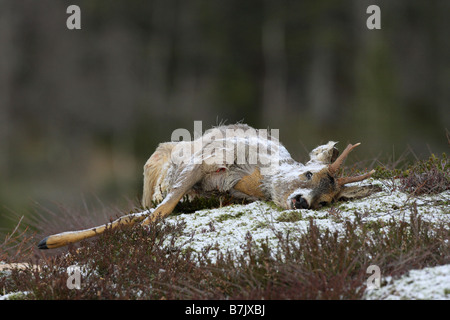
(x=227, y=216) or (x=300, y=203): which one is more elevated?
(x=300, y=203)

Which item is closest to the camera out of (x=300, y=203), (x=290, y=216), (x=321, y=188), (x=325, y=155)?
(x=290, y=216)

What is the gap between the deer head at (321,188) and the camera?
5.36m

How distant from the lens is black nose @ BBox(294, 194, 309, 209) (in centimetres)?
530

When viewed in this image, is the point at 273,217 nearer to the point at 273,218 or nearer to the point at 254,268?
the point at 273,218

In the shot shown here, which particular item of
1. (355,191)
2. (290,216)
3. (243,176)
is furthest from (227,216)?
(355,191)

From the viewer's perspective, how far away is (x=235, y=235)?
475 centimetres

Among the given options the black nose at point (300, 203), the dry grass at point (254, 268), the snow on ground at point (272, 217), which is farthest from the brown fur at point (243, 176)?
the dry grass at point (254, 268)

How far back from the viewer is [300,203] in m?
5.33

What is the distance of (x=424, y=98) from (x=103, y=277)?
16203mm

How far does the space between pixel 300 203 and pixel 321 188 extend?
32 centimetres

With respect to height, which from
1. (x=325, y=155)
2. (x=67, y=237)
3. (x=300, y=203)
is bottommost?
(x=67, y=237)

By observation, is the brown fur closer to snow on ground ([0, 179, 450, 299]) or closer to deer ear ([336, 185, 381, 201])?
deer ear ([336, 185, 381, 201])

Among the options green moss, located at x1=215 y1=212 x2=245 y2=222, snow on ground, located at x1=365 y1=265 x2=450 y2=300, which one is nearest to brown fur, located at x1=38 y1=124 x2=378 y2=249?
green moss, located at x1=215 y1=212 x2=245 y2=222
